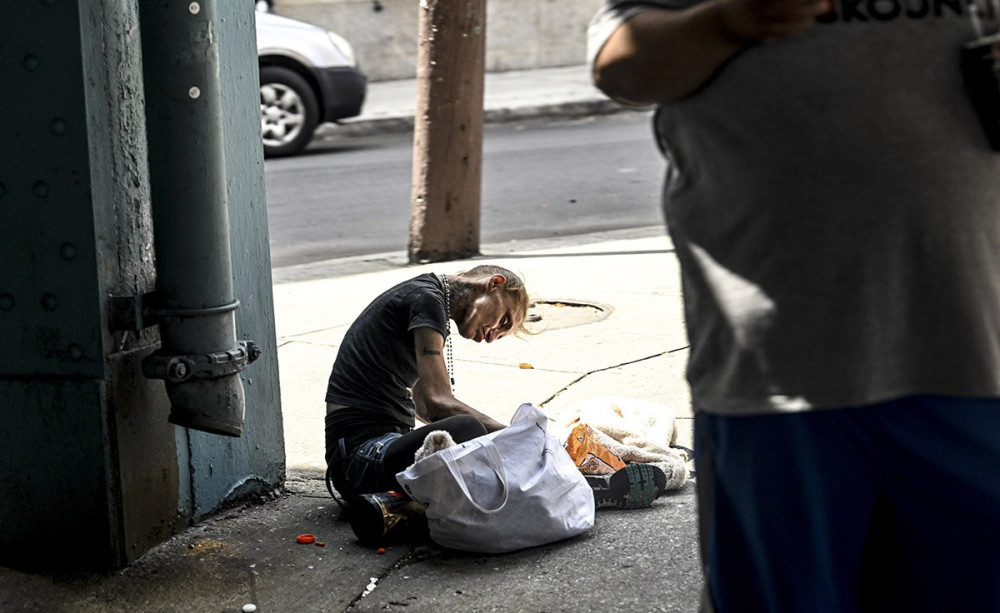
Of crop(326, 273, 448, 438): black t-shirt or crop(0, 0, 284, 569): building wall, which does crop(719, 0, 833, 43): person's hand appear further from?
crop(326, 273, 448, 438): black t-shirt

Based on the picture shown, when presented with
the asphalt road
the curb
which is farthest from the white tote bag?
the curb

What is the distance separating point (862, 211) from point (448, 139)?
19.3ft

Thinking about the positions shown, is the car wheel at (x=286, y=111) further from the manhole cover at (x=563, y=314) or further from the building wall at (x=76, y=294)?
the building wall at (x=76, y=294)

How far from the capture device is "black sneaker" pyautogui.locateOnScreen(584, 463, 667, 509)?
359 cm

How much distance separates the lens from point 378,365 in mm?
3770

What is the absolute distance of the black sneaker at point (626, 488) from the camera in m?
3.59

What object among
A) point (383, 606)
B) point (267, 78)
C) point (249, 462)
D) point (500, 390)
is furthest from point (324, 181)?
point (383, 606)

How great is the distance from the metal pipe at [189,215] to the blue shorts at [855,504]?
1602 mm

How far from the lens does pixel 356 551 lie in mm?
3350

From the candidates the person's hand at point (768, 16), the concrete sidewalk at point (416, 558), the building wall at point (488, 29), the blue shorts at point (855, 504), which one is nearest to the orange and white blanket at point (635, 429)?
the concrete sidewalk at point (416, 558)

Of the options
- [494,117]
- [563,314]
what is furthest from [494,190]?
[494,117]

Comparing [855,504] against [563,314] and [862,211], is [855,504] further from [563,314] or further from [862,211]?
[563,314]

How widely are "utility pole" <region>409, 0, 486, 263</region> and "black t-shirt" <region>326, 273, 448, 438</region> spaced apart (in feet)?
12.2

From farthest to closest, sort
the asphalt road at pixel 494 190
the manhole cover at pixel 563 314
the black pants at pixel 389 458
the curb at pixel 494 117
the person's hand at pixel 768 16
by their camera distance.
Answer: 1. the curb at pixel 494 117
2. the asphalt road at pixel 494 190
3. the manhole cover at pixel 563 314
4. the black pants at pixel 389 458
5. the person's hand at pixel 768 16
